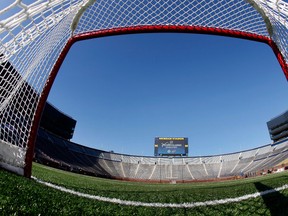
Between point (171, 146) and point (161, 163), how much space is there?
16.5 ft

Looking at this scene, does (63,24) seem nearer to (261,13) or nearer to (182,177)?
(261,13)

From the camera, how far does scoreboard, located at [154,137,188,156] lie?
5956 cm

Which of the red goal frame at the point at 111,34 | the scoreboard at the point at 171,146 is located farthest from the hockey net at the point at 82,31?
the scoreboard at the point at 171,146

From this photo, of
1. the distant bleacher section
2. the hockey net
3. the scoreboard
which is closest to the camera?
the hockey net

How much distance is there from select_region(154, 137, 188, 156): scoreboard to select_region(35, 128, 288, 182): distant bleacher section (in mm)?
1929

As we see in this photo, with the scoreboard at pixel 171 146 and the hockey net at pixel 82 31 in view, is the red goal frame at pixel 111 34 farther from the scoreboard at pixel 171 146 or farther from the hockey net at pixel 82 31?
the scoreboard at pixel 171 146

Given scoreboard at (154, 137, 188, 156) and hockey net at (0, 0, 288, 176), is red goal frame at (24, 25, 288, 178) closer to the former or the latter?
hockey net at (0, 0, 288, 176)

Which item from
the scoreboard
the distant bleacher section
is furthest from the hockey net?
the scoreboard

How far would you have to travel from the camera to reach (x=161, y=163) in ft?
197

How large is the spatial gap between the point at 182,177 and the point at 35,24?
51.2 meters

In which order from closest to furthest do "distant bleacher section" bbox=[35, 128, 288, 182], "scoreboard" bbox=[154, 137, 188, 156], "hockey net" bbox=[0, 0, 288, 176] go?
"hockey net" bbox=[0, 0, 288, 176]
"distant bleacher section" bbox=[35, 128, 288, 182]
"scoreboard" bbox=[154, 137, 188, 156]

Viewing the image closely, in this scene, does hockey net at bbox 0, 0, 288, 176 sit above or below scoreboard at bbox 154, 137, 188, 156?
above

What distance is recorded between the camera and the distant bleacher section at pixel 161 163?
4478 centimetres

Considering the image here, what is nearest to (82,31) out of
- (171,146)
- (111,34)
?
(111,34)
